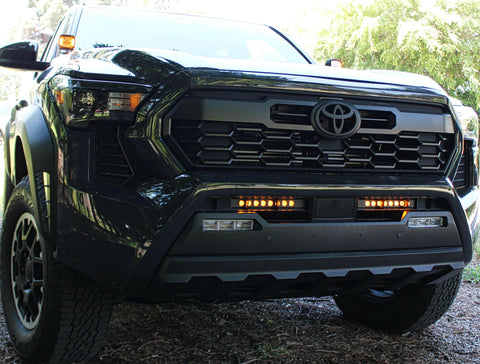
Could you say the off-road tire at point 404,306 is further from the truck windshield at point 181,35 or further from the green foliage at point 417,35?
the green foliage at point 417,35

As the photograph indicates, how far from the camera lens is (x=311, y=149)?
227 cm

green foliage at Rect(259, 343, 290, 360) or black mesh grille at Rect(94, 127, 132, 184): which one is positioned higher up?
black mesh grille at Rect(94, 127, 132, 184)

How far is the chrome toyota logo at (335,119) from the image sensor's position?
224cm

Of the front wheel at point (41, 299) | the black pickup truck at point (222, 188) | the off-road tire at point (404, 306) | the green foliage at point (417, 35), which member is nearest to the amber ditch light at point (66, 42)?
the black pickup truck at point (222, 188)

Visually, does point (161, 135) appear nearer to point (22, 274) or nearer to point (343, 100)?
point (343, 100)

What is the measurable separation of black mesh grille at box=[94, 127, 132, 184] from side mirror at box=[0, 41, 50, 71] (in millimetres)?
1279

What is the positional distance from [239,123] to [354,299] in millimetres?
1852

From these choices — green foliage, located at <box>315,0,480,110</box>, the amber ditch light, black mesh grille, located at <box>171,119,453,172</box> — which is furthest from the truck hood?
green foliage, located at <box>315,0,480,110</box>

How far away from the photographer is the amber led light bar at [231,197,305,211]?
2111 millimetres

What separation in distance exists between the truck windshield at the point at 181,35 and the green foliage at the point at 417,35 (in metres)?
12.5

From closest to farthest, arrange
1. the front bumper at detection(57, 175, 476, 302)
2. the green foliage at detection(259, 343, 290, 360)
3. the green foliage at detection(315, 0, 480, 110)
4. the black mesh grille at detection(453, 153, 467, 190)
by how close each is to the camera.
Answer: the front bumper at detection(57, 175, 476, 302), the black mesh grille at detection(453, 153, 467, 190), the green foliage at detection(259, 343, 290, 360), the green foliage at detection(315, 0, 480, 110)

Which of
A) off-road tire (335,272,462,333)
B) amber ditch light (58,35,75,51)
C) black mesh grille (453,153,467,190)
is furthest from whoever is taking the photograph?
amber ditch light (58,35,75,51)

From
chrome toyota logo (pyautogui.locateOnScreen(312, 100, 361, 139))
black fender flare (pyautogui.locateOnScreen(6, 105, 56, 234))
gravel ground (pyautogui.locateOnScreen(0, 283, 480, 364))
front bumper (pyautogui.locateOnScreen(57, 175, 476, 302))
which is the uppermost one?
chrome toyota logo (pyautogui.locateOnScreen(312, 100, 361, 139))

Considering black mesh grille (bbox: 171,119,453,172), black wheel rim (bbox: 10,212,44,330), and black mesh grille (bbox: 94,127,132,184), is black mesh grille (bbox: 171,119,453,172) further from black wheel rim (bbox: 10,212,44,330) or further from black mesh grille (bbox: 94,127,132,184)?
black wheel rim (bbox: 10,212,44,330)
